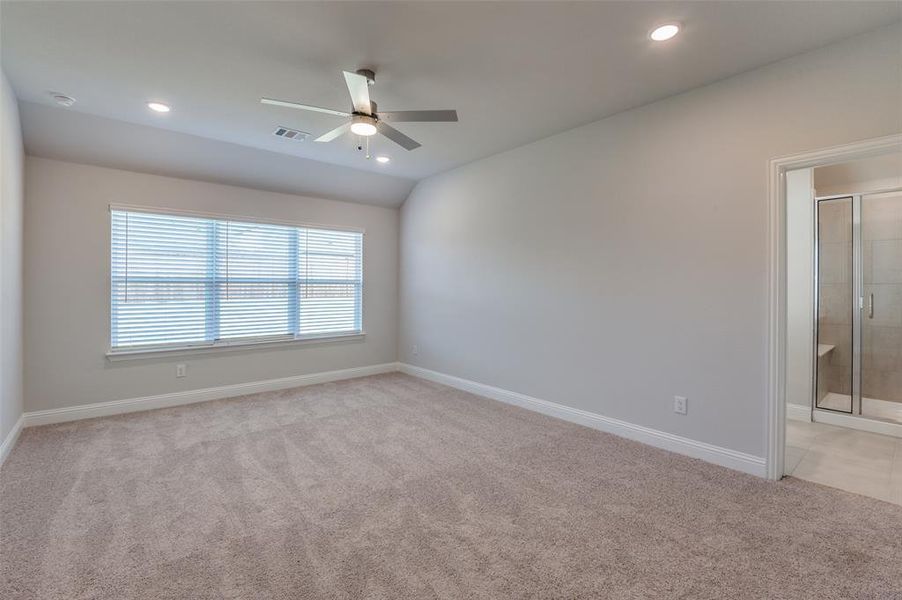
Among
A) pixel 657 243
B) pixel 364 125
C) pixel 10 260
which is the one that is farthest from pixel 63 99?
pixel 657 243

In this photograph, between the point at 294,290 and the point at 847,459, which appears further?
the point at 294,290

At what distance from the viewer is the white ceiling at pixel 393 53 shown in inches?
86.7

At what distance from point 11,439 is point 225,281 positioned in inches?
87.3

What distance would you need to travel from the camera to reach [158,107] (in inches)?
133

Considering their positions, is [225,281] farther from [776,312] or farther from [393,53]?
[776,312]

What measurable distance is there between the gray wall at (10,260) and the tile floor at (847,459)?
18.8 ft

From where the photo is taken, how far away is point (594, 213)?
3.71m

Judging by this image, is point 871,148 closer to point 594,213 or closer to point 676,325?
point 676,325

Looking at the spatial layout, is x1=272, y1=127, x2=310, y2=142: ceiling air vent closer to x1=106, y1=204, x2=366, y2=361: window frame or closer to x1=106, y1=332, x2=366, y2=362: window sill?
x1=106, y1=204, x2=366, y2=361: window frame

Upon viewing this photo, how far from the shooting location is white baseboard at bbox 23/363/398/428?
3865 millimetres

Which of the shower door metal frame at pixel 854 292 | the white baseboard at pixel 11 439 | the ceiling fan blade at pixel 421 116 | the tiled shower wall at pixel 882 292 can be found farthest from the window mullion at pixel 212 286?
the tiled shower wall at pixel 882 292

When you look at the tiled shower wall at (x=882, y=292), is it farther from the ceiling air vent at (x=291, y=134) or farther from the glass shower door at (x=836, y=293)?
the ceiling air vent at (x=291, y=134)

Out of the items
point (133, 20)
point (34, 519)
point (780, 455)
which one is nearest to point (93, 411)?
point (34, 519)

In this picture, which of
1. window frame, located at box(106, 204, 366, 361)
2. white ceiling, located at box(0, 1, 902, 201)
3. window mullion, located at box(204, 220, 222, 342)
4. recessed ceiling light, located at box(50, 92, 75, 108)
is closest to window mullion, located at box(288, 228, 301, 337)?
window frame, located at box(106, 204, 366, 361)
